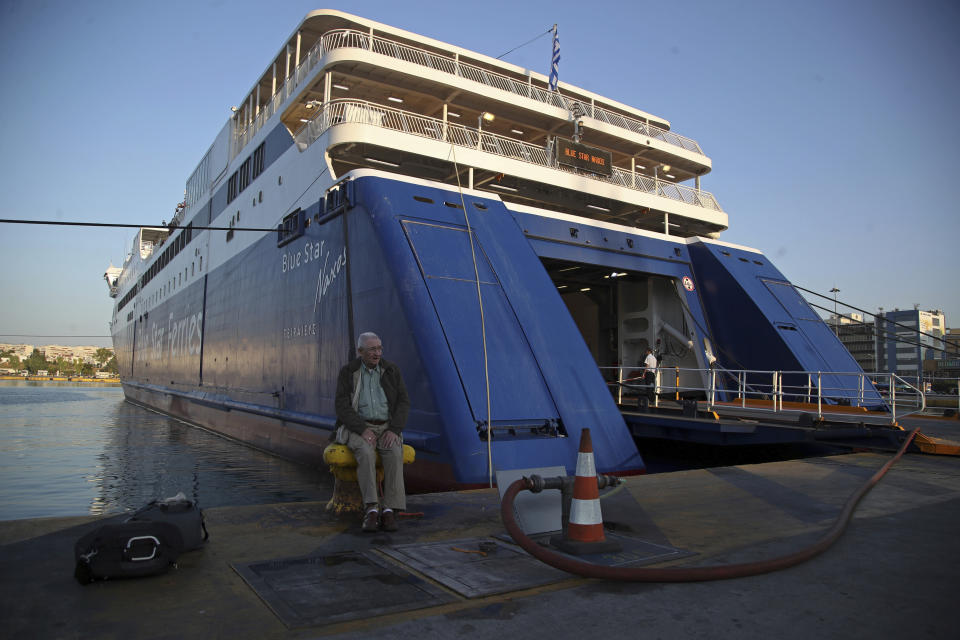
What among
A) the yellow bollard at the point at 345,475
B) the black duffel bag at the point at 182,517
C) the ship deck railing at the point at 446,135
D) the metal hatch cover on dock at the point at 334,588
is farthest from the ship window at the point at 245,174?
the metal hatch cover on dock at the point at 334,588

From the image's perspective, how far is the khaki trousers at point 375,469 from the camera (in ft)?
13.6

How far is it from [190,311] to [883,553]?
67.5 feet

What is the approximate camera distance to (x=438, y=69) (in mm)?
12977

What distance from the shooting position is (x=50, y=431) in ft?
59.1

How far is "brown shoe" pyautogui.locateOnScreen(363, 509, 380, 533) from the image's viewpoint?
157 inches

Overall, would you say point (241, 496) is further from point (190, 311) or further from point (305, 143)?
point (190, 311)

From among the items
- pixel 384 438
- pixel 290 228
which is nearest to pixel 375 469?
pixel 384 438

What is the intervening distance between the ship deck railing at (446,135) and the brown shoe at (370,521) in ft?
23.6

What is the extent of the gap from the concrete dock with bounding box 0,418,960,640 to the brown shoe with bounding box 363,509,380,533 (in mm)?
57

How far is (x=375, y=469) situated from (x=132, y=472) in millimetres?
8789

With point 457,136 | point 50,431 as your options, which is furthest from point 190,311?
point 457,136

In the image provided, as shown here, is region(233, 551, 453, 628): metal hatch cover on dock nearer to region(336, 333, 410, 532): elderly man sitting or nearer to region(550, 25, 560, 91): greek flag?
region(336, 333, 410, 532): elderly man sitting

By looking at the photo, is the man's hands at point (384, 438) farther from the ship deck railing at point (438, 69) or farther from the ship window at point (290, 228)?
the ship deck railing at point (438, 69)

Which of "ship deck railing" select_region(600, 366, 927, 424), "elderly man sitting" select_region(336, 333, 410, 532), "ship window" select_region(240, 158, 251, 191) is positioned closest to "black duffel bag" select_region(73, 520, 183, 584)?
"elderly man sitting" select_region(336, 333, 410, 532)
